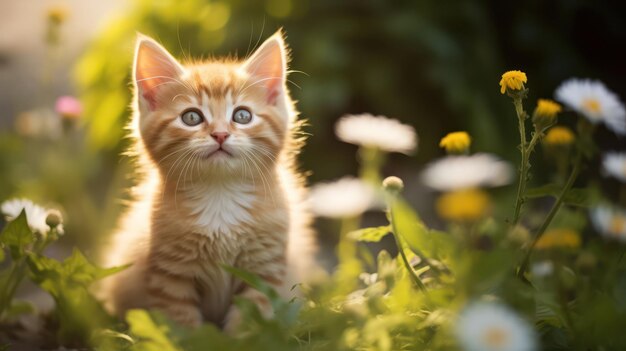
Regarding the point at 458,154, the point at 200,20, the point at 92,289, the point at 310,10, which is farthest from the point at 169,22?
the point at 458,154

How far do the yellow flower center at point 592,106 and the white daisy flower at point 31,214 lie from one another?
1.00 m

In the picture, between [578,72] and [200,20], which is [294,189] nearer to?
[200,20]

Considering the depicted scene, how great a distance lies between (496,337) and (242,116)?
713 mm

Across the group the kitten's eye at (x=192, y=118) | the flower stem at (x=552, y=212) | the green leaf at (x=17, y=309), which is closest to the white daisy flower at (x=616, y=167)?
the flower stem at (x=552, y=212)

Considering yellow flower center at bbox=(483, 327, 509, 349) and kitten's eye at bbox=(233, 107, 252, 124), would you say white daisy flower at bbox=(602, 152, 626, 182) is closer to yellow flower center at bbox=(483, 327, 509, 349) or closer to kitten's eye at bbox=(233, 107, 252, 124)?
yellow flower center at bbox=(483, 327, 509, 349)

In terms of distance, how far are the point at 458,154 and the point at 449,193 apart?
205 mm

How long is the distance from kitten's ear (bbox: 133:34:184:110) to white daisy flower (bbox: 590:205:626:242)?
760 mm

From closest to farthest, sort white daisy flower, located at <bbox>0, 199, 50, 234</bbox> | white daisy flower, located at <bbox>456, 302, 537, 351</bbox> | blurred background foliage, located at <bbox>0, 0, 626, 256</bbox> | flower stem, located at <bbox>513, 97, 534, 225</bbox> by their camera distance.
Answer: white daisy flower, located at <bbox>456, 302, 537, 351</bbox> → flower stem, located at <bbox>513, 97, 534, 225</bbox> → white daisy flower, located at <bbox>0, 199, 50, 234</bbox> → blurred background foliage, located at <bbox>0, 0, 626, 256</bbox>

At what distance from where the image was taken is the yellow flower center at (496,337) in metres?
0.80

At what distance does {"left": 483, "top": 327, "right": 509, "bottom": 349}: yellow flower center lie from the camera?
2.61ft

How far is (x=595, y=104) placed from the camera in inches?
43.6

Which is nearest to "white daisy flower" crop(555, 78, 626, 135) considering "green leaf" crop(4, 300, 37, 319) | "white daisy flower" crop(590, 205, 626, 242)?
"white daisy flower" crop(590, 205, 626, 242)

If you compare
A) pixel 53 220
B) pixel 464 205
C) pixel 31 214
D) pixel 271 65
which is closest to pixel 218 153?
pixel 271 65

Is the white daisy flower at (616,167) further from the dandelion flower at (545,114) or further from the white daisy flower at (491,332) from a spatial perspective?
the white daisy flower at (491,332)
